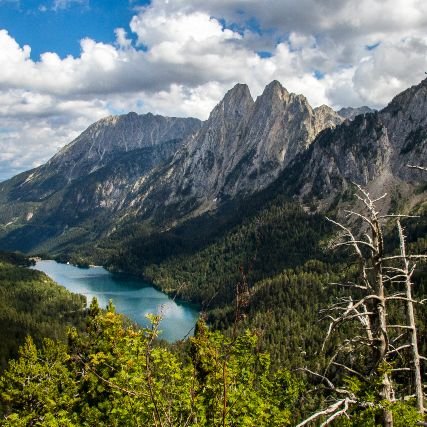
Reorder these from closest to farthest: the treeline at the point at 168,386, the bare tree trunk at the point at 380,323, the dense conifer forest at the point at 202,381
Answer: the dense conifer forest at the point at 202,381, the treeline at the point at 168,386, the bare tree trunk at the point at 380,323

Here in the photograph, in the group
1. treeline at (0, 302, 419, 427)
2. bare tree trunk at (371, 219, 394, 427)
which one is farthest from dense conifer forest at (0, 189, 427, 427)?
bare tree trunk at (371, 219, 394, 427)

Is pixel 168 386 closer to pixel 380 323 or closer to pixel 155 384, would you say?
pixel 155 384

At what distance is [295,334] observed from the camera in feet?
636

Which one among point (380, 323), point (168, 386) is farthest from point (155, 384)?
point (380, 323)

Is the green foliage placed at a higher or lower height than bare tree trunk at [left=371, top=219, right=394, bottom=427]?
lower

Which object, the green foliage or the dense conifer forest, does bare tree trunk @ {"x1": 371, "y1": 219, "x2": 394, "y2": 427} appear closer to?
the dense conifer forest

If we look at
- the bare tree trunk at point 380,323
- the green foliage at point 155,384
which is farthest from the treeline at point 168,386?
the bare tree trunk at point 380,323

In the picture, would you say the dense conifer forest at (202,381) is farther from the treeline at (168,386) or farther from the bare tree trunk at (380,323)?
the bare tree trunk at (380,323)

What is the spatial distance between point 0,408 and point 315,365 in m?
97.3

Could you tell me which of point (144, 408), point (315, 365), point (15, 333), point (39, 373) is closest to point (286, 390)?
point (144, 408)

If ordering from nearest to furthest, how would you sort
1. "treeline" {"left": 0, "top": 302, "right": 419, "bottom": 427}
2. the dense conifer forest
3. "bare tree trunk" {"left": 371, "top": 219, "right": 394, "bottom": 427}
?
the dense conifer forest → "treeline" {"left": 0, "top": 302, "right": 419, "bottom": 427} → "bare tree trunk" {"left": 371, "top": 219, "right": 394, "bottom": 427}

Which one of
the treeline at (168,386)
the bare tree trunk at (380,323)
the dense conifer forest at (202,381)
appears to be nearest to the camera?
the dense conifer forest at (202,381)

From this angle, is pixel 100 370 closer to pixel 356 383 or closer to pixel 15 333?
pixel 356 383

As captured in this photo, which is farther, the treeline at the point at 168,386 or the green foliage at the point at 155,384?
the green foliage at the point at 155,384
